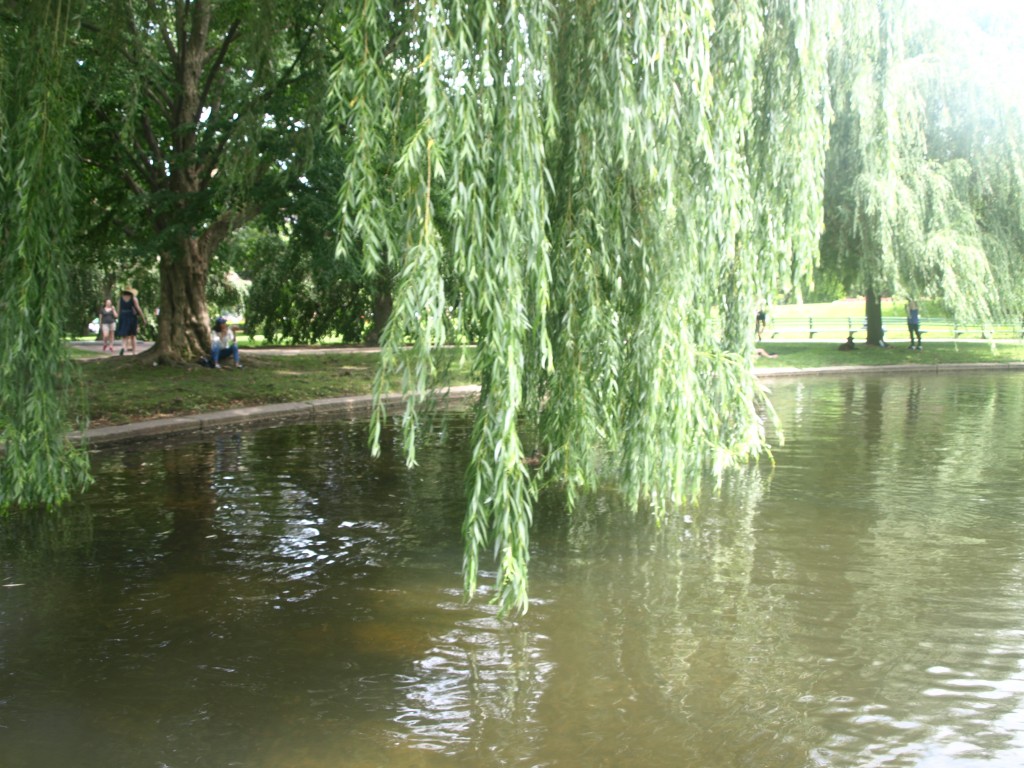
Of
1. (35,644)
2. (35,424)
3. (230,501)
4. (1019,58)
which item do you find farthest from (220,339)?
(1019,58)

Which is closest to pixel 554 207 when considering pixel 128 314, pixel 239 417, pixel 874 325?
pixel 239 417

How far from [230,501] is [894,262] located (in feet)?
61.9

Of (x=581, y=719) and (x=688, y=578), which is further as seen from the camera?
(x=688, y=578)

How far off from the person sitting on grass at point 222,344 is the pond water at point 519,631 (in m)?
10.7

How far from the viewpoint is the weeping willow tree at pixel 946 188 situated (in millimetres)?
24641

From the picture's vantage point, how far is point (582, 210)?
7.12 metres

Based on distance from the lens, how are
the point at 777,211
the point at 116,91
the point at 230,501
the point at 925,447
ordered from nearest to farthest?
the point at 777,211 → the point at 230,501 → the point at 925,447 → the point at 116,91

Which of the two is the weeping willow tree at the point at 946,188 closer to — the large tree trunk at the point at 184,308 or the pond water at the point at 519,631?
the pond water at the point at 519,631

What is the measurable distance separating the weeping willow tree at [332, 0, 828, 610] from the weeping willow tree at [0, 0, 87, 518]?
2.67 meters

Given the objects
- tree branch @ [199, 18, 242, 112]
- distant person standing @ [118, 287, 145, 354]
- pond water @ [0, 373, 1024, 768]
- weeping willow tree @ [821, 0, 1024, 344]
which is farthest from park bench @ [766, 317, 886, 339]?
pond water @ [0, 373, 1024, 768]

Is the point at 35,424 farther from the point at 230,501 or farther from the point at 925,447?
the point at 925,447

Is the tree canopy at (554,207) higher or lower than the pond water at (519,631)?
higher

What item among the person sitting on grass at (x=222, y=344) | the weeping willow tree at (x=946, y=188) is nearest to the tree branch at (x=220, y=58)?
the person sitting on grass at (x=222, y=344)

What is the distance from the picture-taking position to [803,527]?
→ 31.0 feet
